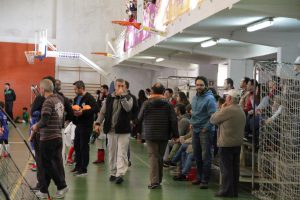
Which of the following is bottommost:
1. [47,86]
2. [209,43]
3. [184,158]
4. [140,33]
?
[184,158]

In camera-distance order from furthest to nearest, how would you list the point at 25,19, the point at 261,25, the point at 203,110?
the point at 25,19
the point at 261,25
the point at 203,110

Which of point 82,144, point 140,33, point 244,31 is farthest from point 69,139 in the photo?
point 140,33

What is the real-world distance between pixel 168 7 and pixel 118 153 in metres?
4.38

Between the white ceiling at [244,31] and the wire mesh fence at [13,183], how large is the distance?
3867 mm

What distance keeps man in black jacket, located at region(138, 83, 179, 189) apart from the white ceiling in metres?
1.76

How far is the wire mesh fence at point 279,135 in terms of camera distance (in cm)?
608

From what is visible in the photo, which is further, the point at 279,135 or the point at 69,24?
the point at 69,24

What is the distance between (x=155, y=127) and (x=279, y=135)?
6.04 feet

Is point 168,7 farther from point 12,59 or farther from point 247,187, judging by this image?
point 12,59

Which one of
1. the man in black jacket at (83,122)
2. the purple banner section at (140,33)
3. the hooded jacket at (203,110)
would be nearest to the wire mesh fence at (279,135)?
the hooded jacket at (203,110)

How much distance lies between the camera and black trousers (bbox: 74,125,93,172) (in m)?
7.52

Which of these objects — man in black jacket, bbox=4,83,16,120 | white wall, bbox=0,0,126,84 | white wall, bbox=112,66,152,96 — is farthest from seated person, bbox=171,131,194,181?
white wall, bbox=0,0,126,84

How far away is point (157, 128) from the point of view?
670cm

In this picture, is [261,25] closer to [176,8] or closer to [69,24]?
[176,8]
